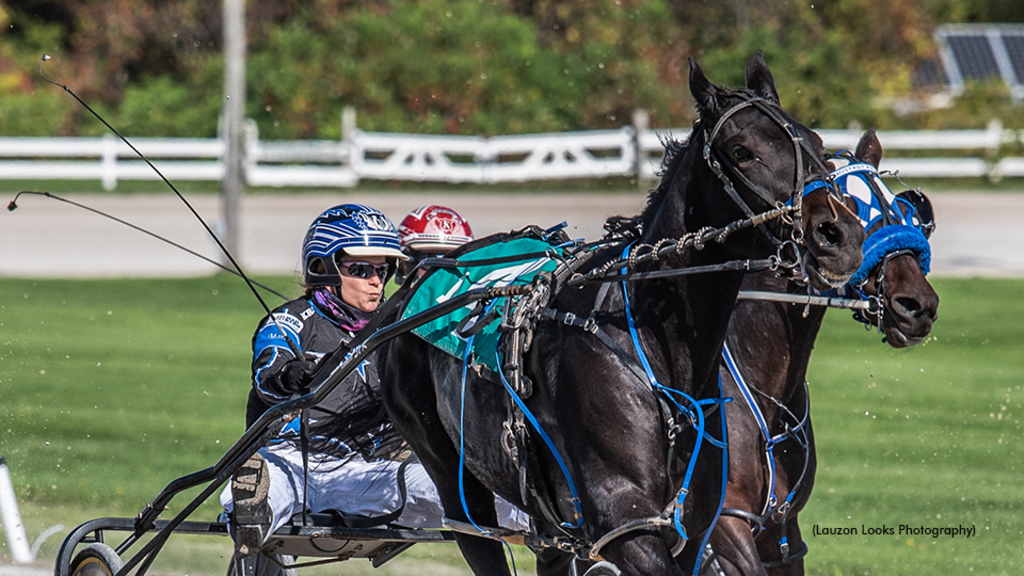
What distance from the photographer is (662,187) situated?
3.63 meters

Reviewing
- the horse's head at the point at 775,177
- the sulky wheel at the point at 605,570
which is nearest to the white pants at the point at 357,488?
the sulky wheel at the point at 605,570

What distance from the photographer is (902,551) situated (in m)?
6.82

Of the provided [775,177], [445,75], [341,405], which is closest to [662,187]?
[775,177]

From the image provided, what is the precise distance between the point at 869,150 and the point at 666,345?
1532 millimetres

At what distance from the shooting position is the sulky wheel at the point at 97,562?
5.07 m

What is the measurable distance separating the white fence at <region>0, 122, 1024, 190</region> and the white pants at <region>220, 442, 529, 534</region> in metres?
16.0

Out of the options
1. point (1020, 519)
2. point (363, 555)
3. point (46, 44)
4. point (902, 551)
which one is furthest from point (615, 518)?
point (46, 44)

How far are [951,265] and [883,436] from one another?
301 inches

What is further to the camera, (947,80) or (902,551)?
(947,80)

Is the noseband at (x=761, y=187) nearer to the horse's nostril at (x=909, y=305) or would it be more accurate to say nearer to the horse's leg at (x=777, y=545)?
the horse's nostril at (x=909, y=305)

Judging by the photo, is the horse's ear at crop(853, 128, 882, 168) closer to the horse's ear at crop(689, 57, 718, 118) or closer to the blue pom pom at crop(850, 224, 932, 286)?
the blue pom pom at crop(850, 224, 932, 286)

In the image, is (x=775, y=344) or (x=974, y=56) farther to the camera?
(x=974, y=56)

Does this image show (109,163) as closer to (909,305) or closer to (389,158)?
(389,158)

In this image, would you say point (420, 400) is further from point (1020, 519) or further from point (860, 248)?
point (1020, 519)
